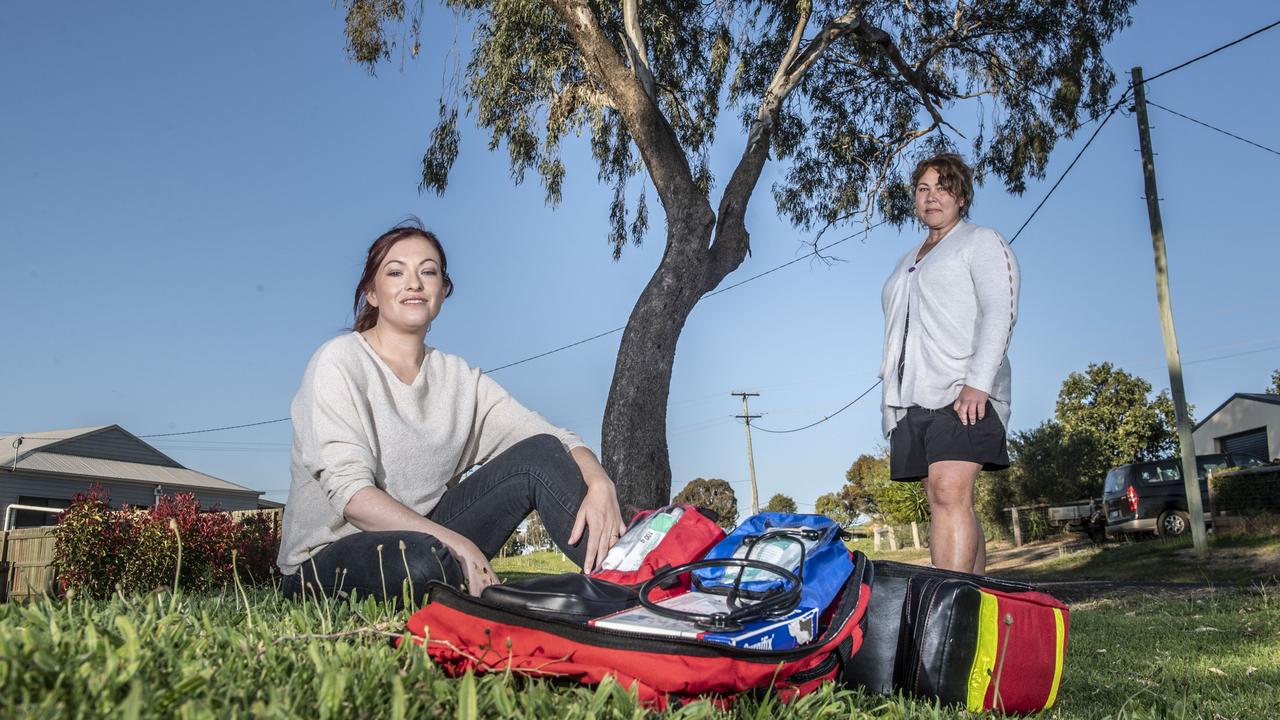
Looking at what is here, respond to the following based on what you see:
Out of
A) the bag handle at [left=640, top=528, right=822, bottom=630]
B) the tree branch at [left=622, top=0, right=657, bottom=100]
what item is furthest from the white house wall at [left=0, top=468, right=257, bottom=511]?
the bag handle at [left=640, top=528, right=822, bottom=630]

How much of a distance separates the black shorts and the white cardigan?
0.06m

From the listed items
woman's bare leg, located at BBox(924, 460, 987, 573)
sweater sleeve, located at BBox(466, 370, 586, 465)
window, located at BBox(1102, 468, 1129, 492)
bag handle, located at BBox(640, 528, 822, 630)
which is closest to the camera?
bag handle, located at BBox(640, 528, 822, 630)

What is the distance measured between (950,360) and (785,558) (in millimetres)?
1841

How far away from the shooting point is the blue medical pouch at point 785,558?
1804 millimetres

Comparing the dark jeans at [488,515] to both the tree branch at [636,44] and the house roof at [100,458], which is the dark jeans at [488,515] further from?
the house roof at [100,458]

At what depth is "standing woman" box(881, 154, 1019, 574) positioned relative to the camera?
3.29 meters

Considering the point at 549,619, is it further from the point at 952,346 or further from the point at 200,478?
the point at 200,478

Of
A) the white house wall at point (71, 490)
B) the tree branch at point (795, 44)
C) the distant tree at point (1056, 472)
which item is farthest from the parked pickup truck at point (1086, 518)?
the white house wall at point (71, 490)

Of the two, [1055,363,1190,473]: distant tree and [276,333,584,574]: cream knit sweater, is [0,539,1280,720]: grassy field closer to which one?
[276,333,584,574]: cream knit sweater

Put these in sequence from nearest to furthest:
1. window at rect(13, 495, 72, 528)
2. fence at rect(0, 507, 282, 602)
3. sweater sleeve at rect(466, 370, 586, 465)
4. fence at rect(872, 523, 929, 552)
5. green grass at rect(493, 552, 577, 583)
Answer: sweater sleeve at rect(466, 370, 586, 465) → fence at rect(0, 507, 282, 602) → green grass at rect(493, 552, 577, 583) → window at rect(13, 495, 72, 528) → fence at rect(872, 523, 929, 552)

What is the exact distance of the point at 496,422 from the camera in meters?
2.84

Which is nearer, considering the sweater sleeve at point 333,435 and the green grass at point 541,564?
the sweater sleeve at point 333,435

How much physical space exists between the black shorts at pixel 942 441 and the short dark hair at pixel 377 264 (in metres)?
1.82

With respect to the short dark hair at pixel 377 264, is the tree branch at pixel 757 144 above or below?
above
